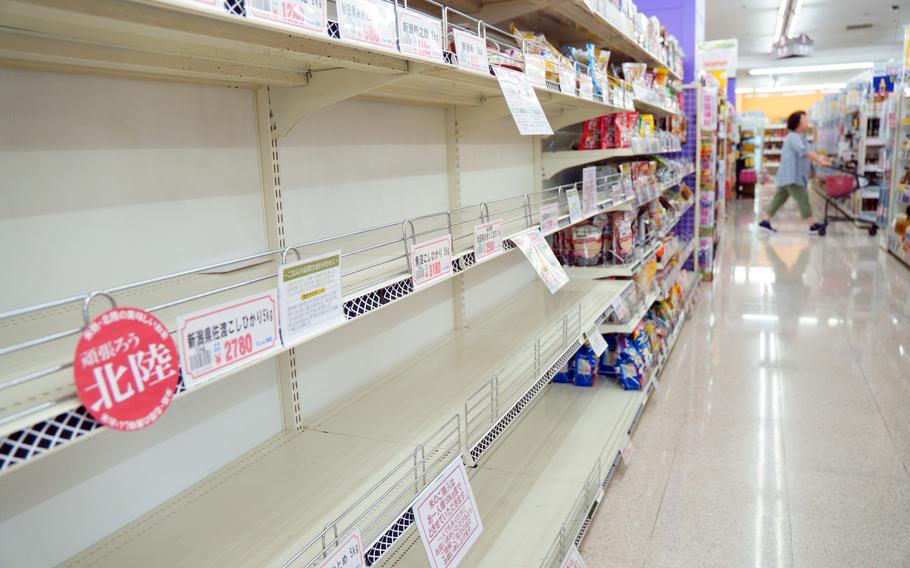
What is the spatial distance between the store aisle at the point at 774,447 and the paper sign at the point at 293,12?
6.28 ft

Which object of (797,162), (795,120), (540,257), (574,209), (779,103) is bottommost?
(540,257)

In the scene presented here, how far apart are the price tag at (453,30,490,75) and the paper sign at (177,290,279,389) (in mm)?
738

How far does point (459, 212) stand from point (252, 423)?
1.13m

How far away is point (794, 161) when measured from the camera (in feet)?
30.5

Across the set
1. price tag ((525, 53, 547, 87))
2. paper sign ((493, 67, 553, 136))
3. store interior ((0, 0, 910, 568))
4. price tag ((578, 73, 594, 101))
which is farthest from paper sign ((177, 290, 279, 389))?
price tag ((578, 73, 594, 101))

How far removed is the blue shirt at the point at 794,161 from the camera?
9.10m

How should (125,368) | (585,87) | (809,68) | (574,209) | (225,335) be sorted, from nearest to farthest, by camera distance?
(125,368) < (225,335) < (585,87) < (574,209) < (809,68)

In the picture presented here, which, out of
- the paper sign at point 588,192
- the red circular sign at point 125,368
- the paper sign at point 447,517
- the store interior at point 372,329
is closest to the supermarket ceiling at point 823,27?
the store interior at point 372,329

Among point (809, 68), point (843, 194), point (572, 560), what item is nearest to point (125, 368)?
point (572, 560)

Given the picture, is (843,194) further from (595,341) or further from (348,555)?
(348,555)

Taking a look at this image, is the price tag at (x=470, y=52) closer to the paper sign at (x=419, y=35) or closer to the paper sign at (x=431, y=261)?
the paper sign at (x=419, y=35)

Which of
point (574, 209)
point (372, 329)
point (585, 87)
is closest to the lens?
point (372, 329)

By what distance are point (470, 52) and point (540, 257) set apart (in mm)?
714

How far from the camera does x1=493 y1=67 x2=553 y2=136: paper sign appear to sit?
1.56 meters
